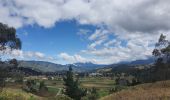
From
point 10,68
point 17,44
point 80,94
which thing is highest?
point 17,44

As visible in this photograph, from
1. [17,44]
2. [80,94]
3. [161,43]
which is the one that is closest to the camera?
[80,94]

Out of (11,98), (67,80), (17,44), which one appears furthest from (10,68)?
(11,98)

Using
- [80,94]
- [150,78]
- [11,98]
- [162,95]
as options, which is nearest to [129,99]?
[162,95]

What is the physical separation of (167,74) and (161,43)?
60.5 ft

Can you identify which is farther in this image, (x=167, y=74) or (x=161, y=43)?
(x=161, y=43)

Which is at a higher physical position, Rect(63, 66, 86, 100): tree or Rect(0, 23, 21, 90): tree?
Rect(0, 23, 21, 90): tree

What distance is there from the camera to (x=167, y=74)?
3167 inches

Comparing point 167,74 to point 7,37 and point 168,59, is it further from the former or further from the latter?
point 7,37

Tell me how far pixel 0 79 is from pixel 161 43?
46829 millimetres

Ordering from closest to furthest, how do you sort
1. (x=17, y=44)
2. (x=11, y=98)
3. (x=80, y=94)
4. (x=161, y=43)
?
(x=11, y=98) < (x=80, y=94) < (x=17, y=44) < (x=161, y=43)

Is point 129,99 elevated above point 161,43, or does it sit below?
below

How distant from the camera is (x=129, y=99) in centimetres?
1844

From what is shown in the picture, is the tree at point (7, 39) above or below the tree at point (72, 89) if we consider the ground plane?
above

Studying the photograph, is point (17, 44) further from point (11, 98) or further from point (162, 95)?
point (162, 95)
